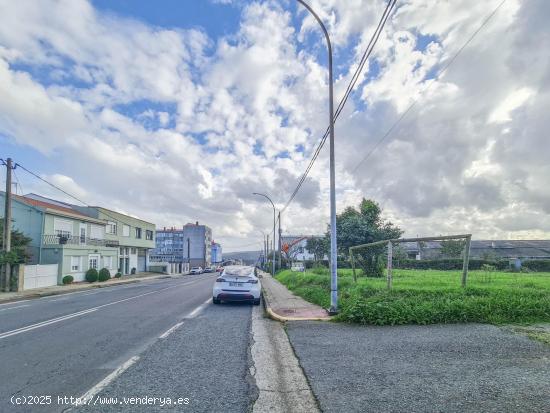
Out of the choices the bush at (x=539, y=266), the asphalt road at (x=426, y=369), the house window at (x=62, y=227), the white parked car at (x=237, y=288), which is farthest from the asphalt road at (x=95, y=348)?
the bush at (x=539, y=266)

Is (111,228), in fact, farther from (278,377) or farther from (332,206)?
(278,377)

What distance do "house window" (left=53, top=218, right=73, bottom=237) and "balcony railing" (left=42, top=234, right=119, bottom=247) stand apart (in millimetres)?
406

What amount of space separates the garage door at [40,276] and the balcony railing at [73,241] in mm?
3957

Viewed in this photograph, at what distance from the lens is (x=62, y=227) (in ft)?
118

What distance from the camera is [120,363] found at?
573 centimetres

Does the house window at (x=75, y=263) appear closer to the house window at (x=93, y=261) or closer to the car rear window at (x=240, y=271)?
the house window at (x=93, y=261)

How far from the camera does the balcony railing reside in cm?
3364

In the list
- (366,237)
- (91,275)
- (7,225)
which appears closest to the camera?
(7,225)

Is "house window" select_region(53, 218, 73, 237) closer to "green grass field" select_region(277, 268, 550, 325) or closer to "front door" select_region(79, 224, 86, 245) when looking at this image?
"front door" select_region(79, 224, 86, 245)

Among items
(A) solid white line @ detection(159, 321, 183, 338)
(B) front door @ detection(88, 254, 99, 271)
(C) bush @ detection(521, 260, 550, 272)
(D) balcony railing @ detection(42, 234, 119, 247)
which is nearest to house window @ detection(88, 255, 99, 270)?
(B) front door @ detection(88, 254, 99, 271)

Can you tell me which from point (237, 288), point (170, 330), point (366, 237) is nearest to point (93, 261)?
point (366, 237)

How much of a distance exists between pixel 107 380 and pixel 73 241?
36.9 metres

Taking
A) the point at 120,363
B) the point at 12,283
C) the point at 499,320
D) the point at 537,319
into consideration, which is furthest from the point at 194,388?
the point at 12,283

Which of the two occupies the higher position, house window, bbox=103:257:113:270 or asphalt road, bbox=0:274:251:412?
house window, bbox=103:257:113:270
